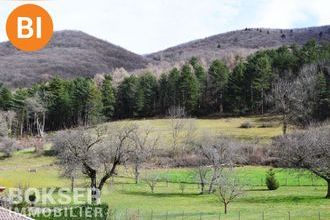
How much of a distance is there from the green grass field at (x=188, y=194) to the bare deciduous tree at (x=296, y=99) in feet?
16.9

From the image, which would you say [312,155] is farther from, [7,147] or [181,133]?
[7,147]

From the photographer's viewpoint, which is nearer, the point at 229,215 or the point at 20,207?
the point at 20,207

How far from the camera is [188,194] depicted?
55.7 metres

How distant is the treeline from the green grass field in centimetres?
2008

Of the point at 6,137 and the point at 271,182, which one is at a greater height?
the point at 6,137

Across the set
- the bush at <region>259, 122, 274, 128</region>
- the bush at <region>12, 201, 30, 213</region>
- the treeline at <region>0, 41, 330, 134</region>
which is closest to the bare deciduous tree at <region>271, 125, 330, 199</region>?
the bush at <region>12, 201, 30, 213</region>

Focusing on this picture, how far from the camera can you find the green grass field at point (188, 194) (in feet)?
136

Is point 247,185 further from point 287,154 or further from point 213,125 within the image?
point 213,125

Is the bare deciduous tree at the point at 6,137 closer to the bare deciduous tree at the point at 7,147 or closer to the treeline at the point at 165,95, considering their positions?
the bare deciduous tree at the point at 7,147

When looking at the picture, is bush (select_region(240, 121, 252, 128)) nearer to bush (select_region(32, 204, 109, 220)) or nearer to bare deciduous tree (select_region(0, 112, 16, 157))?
bare deciduous tree (select_region(0, 112, 16, 157))

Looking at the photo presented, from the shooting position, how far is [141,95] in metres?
115

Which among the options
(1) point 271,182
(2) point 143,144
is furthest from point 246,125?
(1) point 271,182

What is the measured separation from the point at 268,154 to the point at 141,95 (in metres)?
45.6

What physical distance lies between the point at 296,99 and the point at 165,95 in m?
33.7
